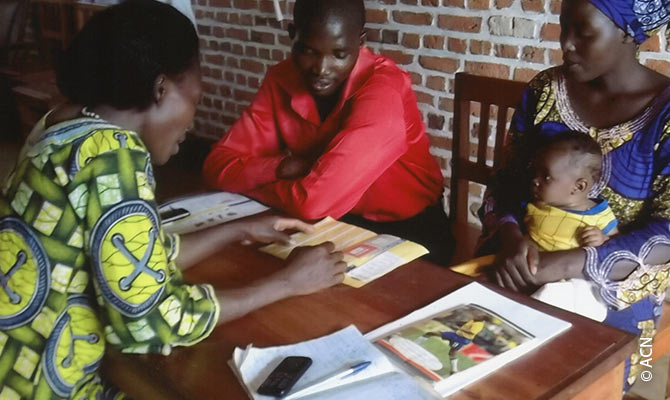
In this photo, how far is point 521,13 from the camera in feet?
8.52

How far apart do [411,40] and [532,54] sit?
624mm

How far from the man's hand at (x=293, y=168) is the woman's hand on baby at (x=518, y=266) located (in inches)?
24.7

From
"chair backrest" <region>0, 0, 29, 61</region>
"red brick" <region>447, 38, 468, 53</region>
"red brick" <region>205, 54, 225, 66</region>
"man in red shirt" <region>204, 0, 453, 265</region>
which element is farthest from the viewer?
"chair backrest" <region>0, 0, 29, 61</region>


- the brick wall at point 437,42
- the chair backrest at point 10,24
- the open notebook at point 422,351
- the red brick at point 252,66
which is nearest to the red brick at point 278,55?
the brick wall at point 437,42

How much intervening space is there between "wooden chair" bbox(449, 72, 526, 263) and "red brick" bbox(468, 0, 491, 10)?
740 mm

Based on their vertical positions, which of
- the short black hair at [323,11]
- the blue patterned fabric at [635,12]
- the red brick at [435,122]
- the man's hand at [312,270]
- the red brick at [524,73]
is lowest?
the red brick at [435,122]

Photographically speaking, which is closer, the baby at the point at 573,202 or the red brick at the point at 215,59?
the baby at the point at 573,202

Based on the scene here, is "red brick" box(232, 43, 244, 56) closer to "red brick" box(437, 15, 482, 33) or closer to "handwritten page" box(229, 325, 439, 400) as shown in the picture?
"red brick" box(437, 15, 482, 33)

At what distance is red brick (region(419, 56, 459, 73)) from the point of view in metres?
2.90

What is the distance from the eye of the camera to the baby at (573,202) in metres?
1.51

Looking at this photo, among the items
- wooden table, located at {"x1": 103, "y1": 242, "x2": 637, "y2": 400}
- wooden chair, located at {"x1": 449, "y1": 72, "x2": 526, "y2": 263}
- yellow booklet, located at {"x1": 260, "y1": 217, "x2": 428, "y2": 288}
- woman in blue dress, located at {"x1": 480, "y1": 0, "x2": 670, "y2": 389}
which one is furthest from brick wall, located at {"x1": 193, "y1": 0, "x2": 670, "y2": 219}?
wooden table, located at {"x1": 103, "y1": 242, "x2": 637, "y2": 400}

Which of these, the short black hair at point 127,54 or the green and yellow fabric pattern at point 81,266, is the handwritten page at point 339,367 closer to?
the green and yellow fabric pattern at point 81,266

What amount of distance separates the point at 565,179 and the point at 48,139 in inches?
43.1

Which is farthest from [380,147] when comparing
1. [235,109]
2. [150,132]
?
[235,109]
